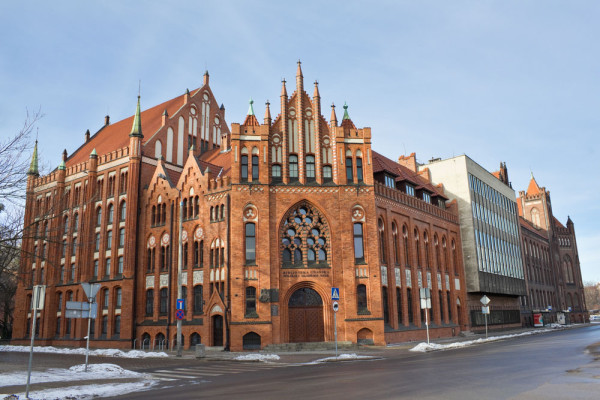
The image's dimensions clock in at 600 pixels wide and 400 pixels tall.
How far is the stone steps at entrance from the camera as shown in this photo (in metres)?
30.4

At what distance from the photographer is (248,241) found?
33.1m

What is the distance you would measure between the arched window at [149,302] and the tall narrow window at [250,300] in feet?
32.9

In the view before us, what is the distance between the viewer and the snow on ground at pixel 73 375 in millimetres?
15538

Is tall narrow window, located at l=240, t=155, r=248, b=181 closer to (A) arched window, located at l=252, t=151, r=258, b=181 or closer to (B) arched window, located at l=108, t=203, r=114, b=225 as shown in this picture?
(A) arched window, located at l=252, t=151, r=258, b=181

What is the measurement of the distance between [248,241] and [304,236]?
387 centimetres

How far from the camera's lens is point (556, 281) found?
81.4 metres

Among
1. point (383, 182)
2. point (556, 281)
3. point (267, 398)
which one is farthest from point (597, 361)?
point (556, 281)

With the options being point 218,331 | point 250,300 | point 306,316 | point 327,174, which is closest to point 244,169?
point 327,174

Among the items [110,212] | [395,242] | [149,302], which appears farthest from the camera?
[110,212]

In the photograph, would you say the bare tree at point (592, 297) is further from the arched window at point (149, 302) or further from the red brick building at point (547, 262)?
the arched window at point (149, 302)

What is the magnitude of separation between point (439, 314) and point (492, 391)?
3451 centimetres

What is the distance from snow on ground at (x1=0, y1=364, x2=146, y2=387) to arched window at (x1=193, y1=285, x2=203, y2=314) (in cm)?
1543

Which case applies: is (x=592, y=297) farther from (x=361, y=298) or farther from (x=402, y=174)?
(x=361, y=298)

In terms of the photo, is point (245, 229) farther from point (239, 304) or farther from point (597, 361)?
point (597, 361)
